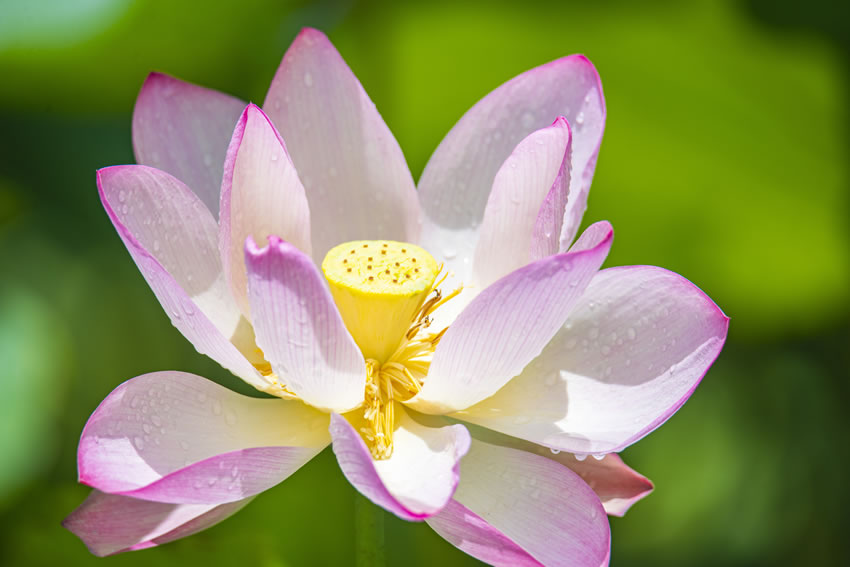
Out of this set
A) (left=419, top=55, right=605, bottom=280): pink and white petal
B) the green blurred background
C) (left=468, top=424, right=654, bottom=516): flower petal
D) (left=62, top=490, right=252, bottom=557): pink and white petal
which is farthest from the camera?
the green blurred background

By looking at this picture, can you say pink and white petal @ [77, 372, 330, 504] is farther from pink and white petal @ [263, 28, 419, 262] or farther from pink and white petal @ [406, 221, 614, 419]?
pink and white petal @ [263, 28, 419, 262]

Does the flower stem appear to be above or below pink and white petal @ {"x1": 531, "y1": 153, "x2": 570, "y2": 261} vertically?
below

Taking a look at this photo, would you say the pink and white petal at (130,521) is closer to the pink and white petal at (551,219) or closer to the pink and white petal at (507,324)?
the pink and white petal at (507,324)

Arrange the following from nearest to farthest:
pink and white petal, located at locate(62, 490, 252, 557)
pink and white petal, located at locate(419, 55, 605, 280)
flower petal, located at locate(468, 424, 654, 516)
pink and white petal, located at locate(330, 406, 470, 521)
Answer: pink and white petal, located at locate(330, 406, 470, 521) < pink and white petal, located at locate(62, 490, 252, 557) < flower petal, located at locate(468, 424, 654, 516) < pink and white petal, located at locate(419, 55, 605, 280)

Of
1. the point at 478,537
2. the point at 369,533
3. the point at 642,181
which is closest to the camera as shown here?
the point at 478,537

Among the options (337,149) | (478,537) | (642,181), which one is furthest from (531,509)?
(642,181)

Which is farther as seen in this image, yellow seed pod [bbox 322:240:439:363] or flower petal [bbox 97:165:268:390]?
yellow seed pod [bbox 322:240:439:363]

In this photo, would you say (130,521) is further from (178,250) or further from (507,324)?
(507,324)

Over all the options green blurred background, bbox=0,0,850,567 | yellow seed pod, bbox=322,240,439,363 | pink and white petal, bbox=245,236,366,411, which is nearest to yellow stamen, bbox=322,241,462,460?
yellow seed pod, bbox=322,240,439,363
